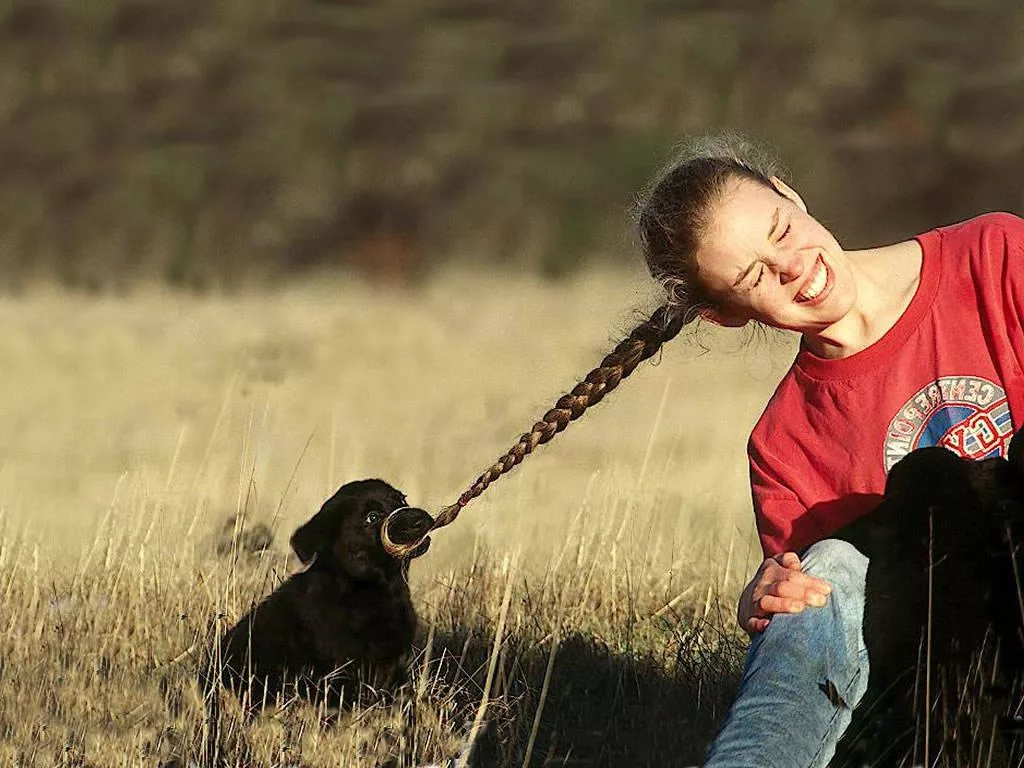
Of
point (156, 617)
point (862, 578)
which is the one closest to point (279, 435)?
point (156, 617)

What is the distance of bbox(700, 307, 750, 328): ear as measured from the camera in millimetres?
3986

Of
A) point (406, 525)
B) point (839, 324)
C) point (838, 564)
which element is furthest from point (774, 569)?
point (406, 525)

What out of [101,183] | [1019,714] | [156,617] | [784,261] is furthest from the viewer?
[101,183]

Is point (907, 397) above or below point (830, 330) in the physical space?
below

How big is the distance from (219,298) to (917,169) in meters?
10.8

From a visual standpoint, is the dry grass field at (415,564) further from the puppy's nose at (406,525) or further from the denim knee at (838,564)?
the denim knee at (838,564)

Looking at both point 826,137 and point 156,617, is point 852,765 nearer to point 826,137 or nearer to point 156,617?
point 156,617

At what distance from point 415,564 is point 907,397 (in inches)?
95.9

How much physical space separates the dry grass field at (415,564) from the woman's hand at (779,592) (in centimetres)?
47

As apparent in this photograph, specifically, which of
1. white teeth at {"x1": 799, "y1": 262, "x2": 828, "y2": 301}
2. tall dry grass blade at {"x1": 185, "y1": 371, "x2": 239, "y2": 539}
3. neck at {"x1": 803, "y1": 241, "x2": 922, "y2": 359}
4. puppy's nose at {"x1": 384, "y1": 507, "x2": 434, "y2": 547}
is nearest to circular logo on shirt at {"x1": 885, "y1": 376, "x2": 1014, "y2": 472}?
neck at {"x1": 803, "y1": 241, "x2": 922, "y2": 359}

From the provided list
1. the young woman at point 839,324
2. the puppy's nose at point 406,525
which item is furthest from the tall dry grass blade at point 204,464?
the young woman at point 839,324

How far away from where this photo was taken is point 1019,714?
10.2 feet

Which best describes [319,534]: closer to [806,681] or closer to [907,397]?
[907,397]

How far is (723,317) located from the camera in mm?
4012
